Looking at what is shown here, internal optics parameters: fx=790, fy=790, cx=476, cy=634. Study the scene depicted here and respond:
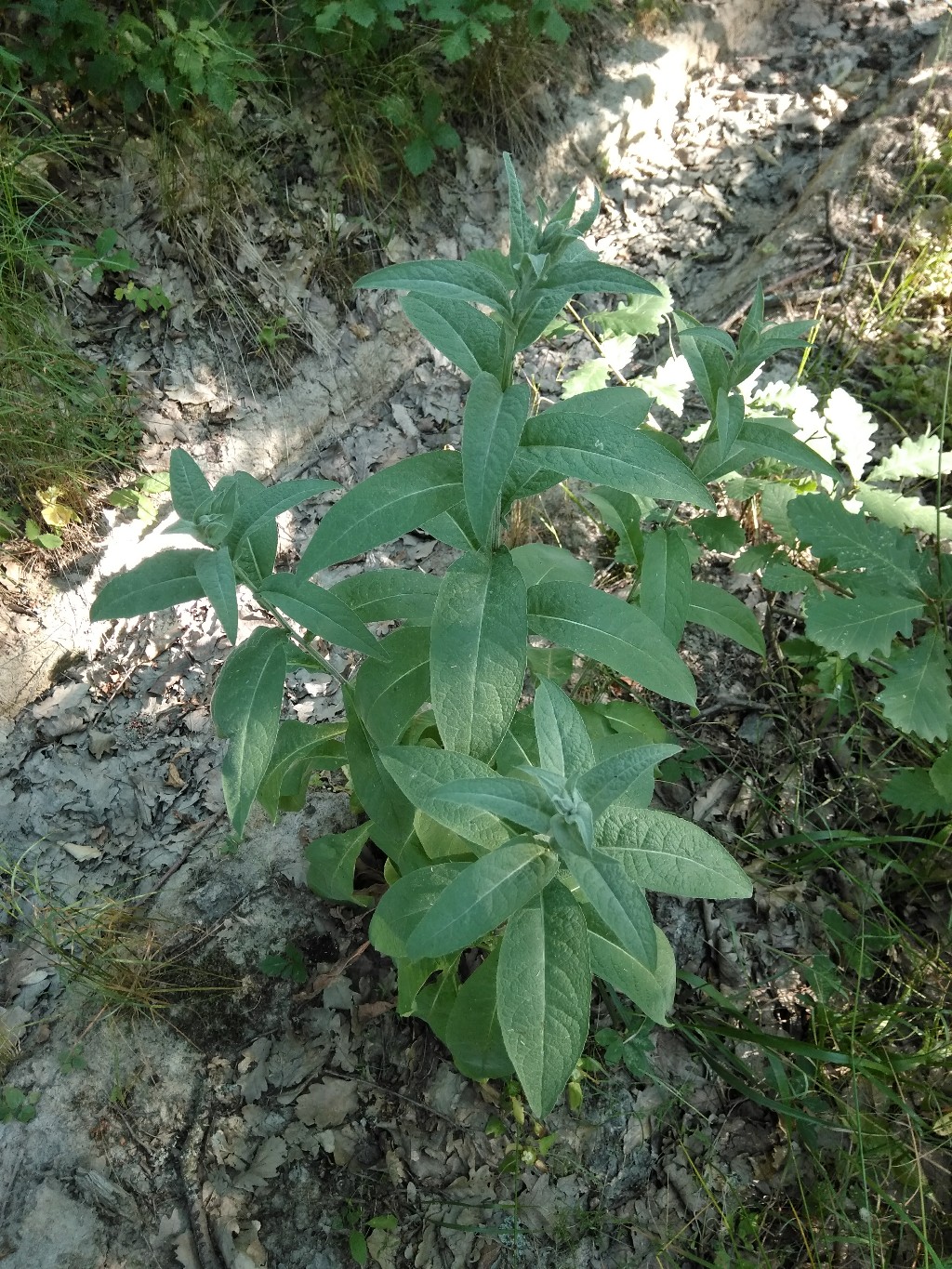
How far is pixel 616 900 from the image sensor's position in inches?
58.2

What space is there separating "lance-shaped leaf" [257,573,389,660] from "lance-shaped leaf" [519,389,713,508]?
59cm

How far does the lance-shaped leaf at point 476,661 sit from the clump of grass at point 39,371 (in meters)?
2.86

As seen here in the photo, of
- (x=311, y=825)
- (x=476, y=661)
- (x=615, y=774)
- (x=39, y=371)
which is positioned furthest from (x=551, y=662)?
(x=39, y=371)

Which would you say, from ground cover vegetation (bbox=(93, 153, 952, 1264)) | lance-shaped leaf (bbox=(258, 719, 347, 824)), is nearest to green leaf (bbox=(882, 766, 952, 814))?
ground cover vegetation (bbox=(93, 153, 952, 1264))

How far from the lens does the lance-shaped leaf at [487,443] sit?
1.61 m

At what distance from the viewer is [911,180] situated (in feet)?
14.4

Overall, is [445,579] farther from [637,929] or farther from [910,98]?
[910,98]

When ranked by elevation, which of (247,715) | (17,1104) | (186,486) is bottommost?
(17,1104)

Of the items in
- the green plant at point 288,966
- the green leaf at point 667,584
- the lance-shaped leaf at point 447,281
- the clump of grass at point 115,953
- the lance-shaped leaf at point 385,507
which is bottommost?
the green plant at point 288,966

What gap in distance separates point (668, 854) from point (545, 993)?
401mm

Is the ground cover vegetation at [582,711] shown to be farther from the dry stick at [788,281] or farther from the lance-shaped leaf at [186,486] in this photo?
the dry stick at [788,281]

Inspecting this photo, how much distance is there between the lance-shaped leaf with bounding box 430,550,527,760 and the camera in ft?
5.83

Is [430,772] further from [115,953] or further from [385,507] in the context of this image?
[115,953]

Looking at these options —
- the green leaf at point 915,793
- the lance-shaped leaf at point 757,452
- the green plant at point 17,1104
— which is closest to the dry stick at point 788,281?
the lance-shaped leaf at point 757,452
